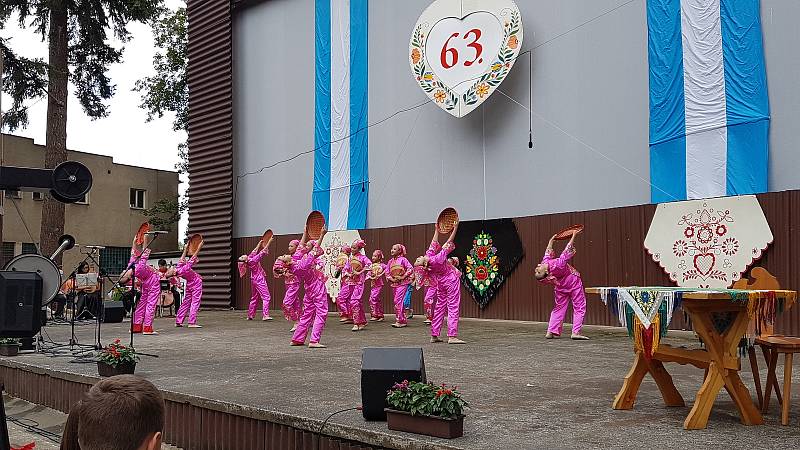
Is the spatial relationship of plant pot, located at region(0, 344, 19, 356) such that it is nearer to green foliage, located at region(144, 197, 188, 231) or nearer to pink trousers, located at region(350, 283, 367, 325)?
pink trousers, located at region(350, 283, 367, 325)

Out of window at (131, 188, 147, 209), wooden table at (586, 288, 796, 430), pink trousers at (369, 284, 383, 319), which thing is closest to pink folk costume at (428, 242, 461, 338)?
pink trousers at (369, 284, 383, 319)

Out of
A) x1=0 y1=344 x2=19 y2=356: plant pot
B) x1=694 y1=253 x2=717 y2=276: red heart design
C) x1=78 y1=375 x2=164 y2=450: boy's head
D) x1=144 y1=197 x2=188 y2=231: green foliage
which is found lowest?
x1=0 y1=344 x2=19 y2=356: plant pot

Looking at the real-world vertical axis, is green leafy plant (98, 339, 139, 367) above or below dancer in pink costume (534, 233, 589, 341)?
below

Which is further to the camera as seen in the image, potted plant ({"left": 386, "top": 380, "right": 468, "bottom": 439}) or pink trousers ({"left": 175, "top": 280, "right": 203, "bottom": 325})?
pink trousers ({"left": 175, "top": 280, "right": 203, "bottom": 325})

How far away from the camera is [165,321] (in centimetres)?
1636

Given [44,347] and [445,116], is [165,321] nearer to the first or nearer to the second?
[44,347]

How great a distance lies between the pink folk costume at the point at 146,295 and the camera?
12.6 metres

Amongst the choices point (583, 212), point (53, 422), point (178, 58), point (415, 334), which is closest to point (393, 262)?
point (415, 334)

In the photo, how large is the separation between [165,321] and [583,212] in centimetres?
974

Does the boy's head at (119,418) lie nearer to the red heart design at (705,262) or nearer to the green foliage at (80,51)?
the red heart design at (705,262)

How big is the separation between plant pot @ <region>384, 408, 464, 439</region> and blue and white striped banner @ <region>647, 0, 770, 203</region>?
8.17m

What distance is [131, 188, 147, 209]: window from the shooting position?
33062mm

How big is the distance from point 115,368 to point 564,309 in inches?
268

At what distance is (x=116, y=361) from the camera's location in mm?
6781
